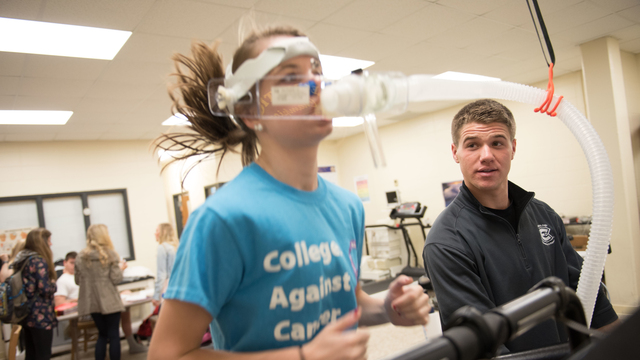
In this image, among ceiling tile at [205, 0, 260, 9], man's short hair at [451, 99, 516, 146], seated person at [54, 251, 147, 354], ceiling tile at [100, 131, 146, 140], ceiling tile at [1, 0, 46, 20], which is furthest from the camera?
ceiling tile at [100, 131, 146, 140]

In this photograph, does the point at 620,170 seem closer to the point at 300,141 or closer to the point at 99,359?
the point at 300,141

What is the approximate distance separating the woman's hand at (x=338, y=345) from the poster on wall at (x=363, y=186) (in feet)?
25.2

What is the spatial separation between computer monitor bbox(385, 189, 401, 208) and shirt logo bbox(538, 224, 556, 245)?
19.3 ft

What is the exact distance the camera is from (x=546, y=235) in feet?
4.56

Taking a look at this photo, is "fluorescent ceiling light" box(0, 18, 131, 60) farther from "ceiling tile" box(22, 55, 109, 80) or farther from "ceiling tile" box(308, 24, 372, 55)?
"ceiling tile" box(308, 24, 372, 55)

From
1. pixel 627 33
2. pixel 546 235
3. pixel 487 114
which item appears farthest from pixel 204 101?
pixel 627 33

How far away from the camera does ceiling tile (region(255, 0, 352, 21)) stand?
2.83 metres

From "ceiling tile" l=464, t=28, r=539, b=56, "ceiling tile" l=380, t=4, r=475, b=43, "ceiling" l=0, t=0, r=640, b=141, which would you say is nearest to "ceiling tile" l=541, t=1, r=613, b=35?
"ceiling" l=0, t=0, r=640, b=141

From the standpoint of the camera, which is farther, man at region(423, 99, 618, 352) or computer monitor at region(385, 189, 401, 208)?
computer monitor at region(385, 189, 401, 208)

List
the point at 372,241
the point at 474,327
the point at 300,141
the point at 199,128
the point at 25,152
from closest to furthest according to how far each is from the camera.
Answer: the point at 474,327 → the point at 300,141 → the point at 199,128 → the point at 25,152 → the point at 372,241

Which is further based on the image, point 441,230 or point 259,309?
point 441,230

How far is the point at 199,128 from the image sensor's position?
908 millimetres

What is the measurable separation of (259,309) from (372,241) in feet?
21.8

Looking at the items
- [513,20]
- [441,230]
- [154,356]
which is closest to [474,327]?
[154,356]
